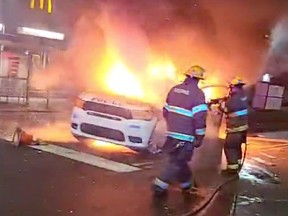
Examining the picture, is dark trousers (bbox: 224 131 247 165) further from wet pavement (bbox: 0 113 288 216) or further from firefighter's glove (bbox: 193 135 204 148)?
firefighter's glove (bbox: 193 135 204 148)

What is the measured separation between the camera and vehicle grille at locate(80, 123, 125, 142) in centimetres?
1059

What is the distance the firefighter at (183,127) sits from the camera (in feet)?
25.1

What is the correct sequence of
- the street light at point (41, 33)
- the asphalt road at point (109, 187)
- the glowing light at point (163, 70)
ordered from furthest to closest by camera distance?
the street light at point (41, 33) < the glowing light at point (163, 70) < the asphalt road at point (109, 187)

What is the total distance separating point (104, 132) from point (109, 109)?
43 centimetres

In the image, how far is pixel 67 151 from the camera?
10.4 m

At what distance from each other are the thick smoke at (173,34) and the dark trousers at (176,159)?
11.8 metres

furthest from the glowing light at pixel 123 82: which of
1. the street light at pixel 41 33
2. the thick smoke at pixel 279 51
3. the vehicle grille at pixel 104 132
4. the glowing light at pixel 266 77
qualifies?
the glowing light at pixel 266 77

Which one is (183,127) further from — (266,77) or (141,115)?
(266,77)

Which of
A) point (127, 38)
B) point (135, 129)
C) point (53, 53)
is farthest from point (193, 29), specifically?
point (135, 129)

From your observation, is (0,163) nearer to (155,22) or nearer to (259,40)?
(155,22)

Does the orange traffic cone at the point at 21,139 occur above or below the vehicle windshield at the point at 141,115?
below

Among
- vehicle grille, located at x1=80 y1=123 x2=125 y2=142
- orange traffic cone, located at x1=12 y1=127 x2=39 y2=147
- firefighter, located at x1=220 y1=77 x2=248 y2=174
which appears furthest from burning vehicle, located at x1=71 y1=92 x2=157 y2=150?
firefighter, located at x1=220 y1=77 x2=248 y2=174

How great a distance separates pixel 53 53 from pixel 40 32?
6.63 ft

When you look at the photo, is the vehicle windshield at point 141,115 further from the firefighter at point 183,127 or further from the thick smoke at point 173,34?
the thick smoke at point 173,34
